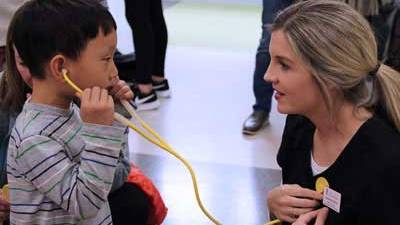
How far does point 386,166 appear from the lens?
3.45ft

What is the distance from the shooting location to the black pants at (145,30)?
2979 mm

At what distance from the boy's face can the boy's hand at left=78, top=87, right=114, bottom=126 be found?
4cm

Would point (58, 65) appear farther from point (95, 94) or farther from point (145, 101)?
point (145, 101)

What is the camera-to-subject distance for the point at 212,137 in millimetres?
2699

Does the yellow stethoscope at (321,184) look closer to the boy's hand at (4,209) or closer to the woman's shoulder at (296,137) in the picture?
the woman's shoulder at (296,137)

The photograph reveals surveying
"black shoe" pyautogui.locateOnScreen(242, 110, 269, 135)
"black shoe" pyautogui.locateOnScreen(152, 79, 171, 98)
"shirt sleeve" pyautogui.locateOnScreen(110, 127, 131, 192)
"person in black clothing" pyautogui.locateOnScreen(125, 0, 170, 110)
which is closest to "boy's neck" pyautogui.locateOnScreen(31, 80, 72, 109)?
"shirt sleeve" pyautogui.locateOnScreen(110, 127, 131, 192)

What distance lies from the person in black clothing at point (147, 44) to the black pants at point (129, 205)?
1570 mm

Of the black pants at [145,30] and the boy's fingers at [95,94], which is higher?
the boy's fingers at [95,94]

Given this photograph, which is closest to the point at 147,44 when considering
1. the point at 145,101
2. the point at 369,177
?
the point at 145,101

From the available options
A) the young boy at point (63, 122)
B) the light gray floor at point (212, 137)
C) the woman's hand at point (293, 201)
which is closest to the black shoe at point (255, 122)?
the light gray floor at point (212, 137)

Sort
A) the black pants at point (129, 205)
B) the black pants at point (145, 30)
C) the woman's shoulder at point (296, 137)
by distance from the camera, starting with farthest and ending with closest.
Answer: the black pants at point (145, 30) < the black pants at point (129, 205) < the woman's shoulder at point (296, 137)

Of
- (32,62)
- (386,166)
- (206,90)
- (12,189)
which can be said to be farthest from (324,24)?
(206,90)

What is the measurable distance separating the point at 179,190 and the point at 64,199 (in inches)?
46.5

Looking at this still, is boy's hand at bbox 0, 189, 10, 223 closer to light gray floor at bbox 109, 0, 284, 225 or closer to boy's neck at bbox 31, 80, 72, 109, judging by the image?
boy's neck at bbox 31, 80, 72, 109
